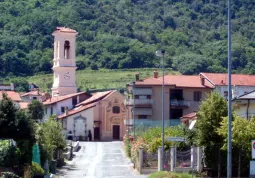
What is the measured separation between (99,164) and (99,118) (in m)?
43.4

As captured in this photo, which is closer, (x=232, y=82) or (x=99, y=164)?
(x=99, y=164)

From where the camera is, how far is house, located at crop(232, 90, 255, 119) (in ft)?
162

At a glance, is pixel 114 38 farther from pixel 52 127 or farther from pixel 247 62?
pixel 52 127

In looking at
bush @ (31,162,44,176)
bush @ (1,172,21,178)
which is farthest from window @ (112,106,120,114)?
bush @ (1,172,21,178)

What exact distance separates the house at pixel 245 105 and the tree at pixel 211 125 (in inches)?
99.3

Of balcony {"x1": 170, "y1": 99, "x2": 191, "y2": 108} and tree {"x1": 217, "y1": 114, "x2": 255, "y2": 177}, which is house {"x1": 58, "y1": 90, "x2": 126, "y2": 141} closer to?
balcony {"x1": 170, "y1": 99, "x2": 191, "y2": 108}

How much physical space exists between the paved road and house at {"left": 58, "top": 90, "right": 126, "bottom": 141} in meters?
16.1

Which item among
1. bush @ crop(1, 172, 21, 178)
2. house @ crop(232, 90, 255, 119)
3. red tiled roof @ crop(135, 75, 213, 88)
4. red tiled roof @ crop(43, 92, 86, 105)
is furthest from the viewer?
red tiled roof @ crop(43, 92, 86, 105)

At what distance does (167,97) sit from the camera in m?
88.1

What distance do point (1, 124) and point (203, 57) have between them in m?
137

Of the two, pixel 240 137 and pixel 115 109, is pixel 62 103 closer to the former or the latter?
pixel 115 109

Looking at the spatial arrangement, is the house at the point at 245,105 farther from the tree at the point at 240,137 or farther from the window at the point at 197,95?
the window at the point at 197,95

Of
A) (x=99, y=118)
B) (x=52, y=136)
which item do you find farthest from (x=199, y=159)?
(x=99, y=118)

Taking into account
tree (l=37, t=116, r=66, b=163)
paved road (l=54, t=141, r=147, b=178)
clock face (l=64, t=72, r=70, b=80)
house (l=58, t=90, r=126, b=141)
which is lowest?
paved road (l=54, t=141, r=147, b=178)
